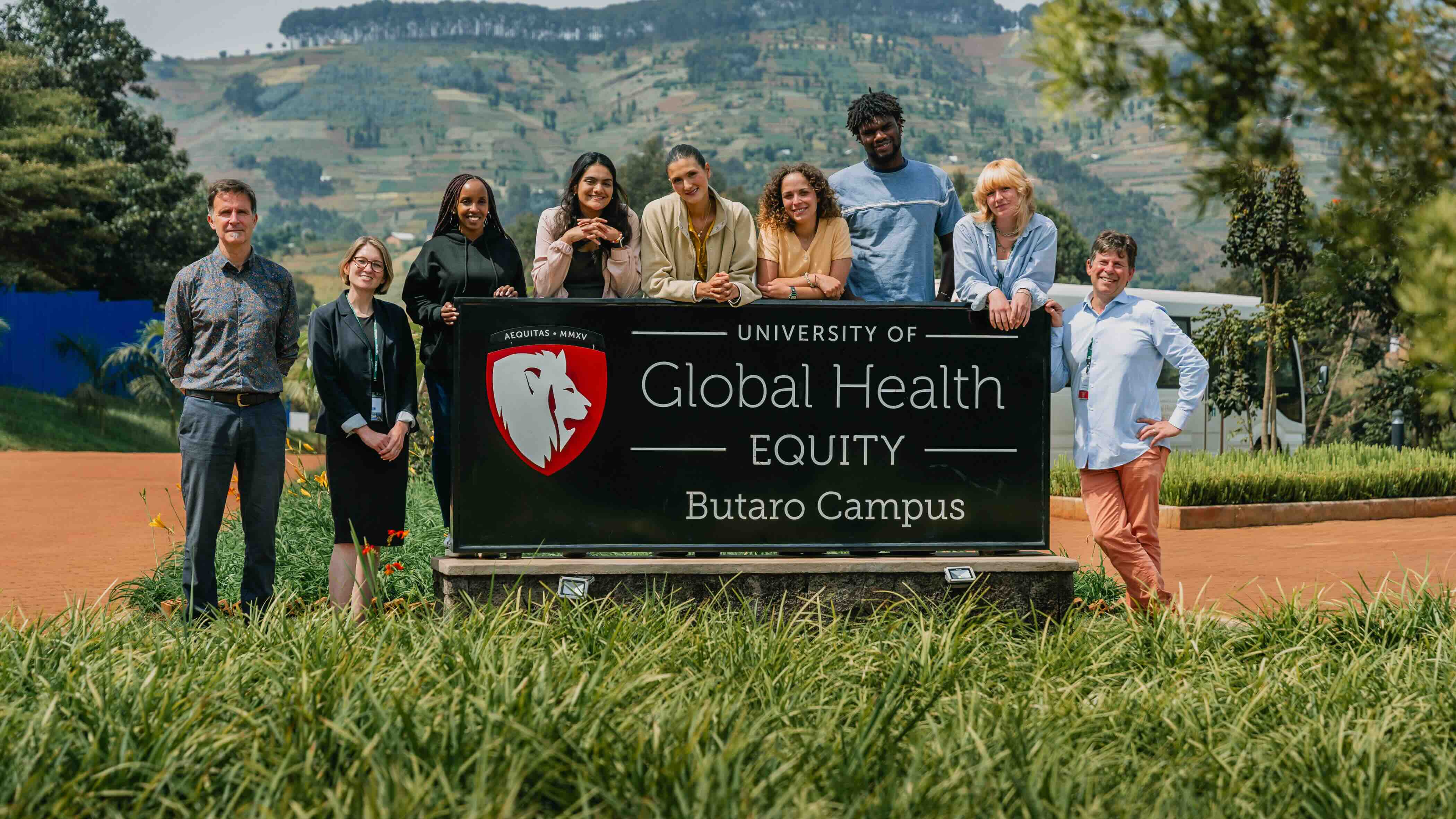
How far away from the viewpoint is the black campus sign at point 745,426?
17.4ft

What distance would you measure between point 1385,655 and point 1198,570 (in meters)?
4.64

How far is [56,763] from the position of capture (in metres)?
3.15

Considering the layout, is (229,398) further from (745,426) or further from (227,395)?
(745,426)

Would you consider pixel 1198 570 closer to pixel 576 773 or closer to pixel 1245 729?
pixel 1245 729

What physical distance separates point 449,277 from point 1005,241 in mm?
2402

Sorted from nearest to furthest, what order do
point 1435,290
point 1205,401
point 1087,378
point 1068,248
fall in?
point 1435,290 → point 1087,378 → point 1205,401 → point 1068,248

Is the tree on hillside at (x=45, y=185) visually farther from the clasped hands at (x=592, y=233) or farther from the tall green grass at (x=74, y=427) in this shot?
the clasped hands at (x=592, y=233)

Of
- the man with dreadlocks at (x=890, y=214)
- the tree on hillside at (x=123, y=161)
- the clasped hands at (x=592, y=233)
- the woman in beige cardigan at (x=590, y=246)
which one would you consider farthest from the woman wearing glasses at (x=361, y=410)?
the tree on hillside at (x=123, y=161)

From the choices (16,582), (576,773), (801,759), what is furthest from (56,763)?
(16,582)

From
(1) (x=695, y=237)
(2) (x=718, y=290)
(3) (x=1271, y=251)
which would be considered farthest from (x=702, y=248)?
(3) (x=1271, y=251)

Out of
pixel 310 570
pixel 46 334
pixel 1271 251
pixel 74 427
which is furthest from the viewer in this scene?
pixel 46 334

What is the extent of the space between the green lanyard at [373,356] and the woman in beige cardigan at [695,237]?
1.20m

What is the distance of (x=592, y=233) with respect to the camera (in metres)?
5.51

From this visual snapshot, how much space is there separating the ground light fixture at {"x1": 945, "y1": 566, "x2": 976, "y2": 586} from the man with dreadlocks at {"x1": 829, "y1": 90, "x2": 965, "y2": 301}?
1208 millimetres
